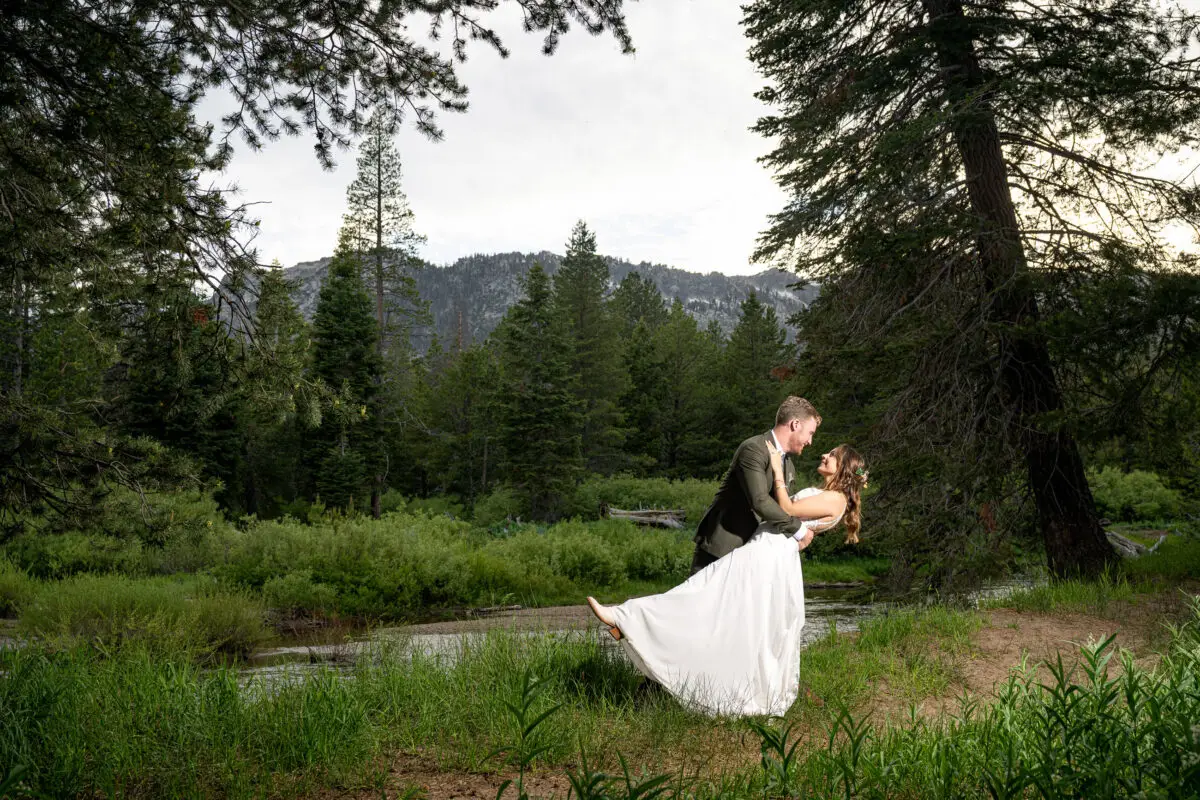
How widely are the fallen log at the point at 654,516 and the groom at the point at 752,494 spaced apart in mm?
20396

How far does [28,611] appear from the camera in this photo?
10703mm

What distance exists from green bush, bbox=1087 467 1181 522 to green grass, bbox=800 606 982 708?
22866mm

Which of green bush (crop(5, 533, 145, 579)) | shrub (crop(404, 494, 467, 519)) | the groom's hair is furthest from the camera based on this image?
shrub (crop(404, 494, 467, 519))

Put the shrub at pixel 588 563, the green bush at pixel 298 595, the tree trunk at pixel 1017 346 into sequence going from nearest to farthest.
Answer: the tree trunk at pixel 1017 346 → the green bush at pixel 298 595 → the shrub at pixel 588 563

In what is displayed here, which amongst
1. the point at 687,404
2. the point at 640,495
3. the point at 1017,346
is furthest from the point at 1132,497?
the point at 687,404

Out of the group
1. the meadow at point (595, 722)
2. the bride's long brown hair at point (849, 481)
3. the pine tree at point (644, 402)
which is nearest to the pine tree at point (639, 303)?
the pine tree at point (644, 402)

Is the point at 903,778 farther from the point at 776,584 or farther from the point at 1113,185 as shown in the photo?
the point at 1113,185

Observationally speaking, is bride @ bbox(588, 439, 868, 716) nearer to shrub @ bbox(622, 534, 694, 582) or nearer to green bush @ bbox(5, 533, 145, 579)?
green bush @ bbox(5, 533, 145, 579)

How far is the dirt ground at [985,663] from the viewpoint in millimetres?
3662

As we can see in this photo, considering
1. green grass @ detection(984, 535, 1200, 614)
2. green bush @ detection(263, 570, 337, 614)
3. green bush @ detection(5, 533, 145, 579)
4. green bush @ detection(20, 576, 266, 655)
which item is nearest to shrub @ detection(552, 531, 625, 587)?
green bush @ detection(263, 570, 337, 614)

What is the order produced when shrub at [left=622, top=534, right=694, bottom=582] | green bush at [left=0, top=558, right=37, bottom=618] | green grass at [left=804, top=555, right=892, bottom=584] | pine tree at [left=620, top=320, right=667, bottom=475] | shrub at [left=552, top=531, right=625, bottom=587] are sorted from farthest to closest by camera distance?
1. pine tree at [left=620, top=320, right=667, bottom=475]
2. green grass at [left=804, top=555, right=892, bottom=584]
3. shrub at [left=622, top=534, right=694, bottom=582]
4. shrub at [left=552, top=531, right=625, bottom=587]
5. green bush at [left=0, top=558, right=37, bottom=618]

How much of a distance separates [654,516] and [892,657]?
2058 cm

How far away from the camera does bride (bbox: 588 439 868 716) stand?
4.63m

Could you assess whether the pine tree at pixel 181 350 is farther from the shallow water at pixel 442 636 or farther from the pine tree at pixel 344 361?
the pine tree at pixel 344 361
